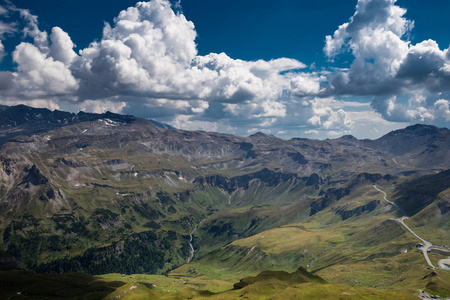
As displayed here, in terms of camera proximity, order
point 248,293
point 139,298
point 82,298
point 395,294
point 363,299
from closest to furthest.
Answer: point 363,299 → point 395,294 → point 248,293 → point 139,298 → point 82,298

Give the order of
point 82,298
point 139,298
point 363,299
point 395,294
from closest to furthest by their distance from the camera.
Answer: point 363,299 → point 395,294 → point 139,298 → point 82,298

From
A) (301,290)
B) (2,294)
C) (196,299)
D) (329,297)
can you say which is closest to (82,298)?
(2,294)

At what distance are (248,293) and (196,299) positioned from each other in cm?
2865

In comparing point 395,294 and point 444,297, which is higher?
point 395,294

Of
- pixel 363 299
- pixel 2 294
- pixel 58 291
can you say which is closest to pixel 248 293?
→ pixel 363 299

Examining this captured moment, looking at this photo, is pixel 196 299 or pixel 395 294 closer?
pixel 395 294

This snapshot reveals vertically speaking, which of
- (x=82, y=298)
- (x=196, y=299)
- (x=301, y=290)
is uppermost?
(x=301, y=290)

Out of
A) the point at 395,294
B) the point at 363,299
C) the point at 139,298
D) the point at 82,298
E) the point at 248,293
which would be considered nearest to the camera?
the point at 363,299

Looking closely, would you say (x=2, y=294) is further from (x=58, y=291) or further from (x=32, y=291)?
(x=58, y=291)

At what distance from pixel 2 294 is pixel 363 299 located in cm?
19923

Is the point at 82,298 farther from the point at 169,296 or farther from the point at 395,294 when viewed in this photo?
the point at 395,294

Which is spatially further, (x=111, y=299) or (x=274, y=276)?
(x=274, y=276)

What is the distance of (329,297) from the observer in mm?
126375

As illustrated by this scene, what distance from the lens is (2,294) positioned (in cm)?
18062
